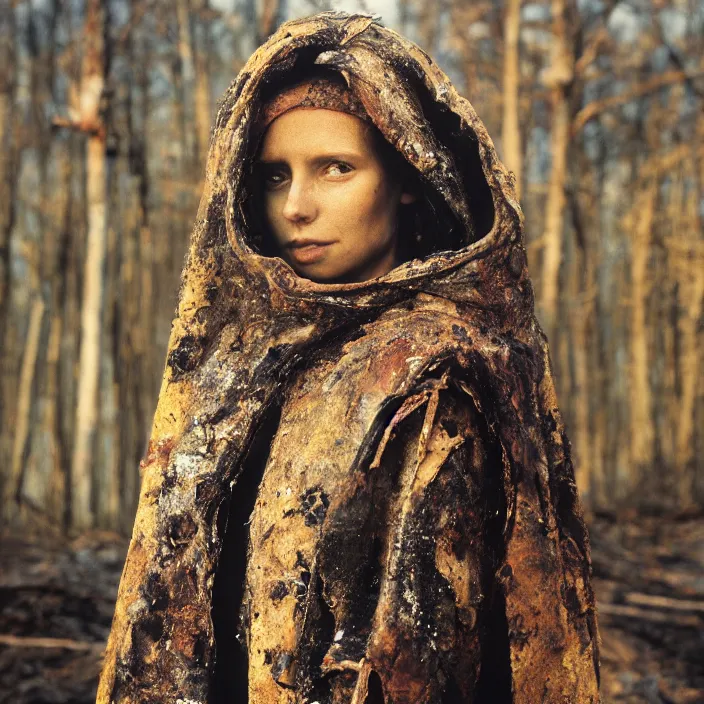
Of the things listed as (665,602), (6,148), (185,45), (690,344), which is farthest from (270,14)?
(690,344)

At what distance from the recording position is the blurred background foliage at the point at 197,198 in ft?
29.5

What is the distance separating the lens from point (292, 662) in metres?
1.67

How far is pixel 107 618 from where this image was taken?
564cm

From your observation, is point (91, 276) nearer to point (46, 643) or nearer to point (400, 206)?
point (46, 643)

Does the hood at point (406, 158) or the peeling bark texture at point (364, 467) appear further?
the hood at point (406, 158)

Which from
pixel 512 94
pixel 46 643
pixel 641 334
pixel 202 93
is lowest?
pixel 46 643

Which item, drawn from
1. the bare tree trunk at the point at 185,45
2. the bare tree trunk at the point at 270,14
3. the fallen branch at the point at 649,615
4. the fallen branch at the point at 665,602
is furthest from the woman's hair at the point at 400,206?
the bare tree trunk at the point at 185,45

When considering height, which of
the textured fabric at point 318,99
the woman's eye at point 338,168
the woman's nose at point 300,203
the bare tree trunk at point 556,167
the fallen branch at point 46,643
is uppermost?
the bare tree trunk at point 556,167

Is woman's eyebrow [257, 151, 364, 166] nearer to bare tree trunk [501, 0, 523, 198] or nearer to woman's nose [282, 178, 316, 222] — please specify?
woman's nose [282, 178, 316, 222]

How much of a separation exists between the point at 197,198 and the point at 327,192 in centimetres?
837

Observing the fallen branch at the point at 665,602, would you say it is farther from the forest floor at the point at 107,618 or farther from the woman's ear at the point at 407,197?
the woman's ear at the point at 407,197

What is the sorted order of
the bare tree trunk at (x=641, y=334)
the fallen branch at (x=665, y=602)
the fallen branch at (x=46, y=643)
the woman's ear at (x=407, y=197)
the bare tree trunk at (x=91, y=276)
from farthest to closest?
1. the bare tree trunk at (x=641, y=334)
2. the bare tree trunk at (x=91, y=276)
3. the fallen branch at (x=665, y=602)
4. the fallen branch at (x=46, y=643)
5. the woman's ear at (x=407, y=197)

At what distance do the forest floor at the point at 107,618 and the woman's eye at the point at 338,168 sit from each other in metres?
3.56

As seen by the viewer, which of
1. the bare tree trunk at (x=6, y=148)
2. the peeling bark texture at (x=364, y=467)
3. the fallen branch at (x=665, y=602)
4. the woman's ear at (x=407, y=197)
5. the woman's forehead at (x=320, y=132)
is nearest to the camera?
the peeling bark texture at (x=364, y=467)
